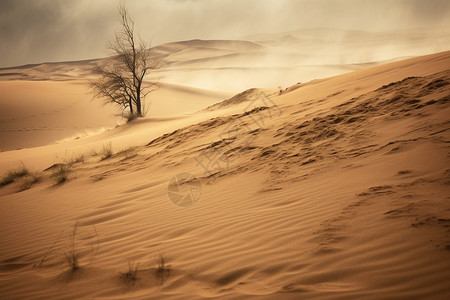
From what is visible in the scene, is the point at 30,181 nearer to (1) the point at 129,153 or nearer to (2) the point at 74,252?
(1) the point at 129,153

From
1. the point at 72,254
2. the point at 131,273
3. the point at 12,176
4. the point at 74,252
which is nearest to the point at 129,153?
the point at 12,176

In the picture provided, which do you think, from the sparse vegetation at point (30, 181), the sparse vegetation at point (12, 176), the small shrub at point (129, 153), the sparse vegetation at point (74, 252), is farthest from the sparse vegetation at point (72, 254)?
the sparse vegetation at point (12, 176)

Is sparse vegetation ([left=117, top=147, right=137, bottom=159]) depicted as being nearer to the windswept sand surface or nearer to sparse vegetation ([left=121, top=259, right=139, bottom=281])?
the windswept sand surface

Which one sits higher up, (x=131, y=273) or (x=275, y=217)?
(x=275, y=217)

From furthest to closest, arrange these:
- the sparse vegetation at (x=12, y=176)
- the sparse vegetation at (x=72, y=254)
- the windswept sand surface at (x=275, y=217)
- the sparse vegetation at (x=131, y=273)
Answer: the sparse vegetation at (x=12, y=176)
the sparse vegetation at (x=72, y=254)
the sparse vegetation at (x=131, y=273)
the windswept sand surface at (x=275, y=217)

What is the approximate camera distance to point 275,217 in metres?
2.96

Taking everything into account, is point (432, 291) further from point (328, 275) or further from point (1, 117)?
point (1, 117)

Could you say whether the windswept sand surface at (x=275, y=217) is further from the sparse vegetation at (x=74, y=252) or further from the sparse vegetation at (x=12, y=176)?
the sparse vegetation at (x=12, y=176)

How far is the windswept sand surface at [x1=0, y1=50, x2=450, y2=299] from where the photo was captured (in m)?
1.99

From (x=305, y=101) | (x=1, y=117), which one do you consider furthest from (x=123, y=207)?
(x=1, y=117)

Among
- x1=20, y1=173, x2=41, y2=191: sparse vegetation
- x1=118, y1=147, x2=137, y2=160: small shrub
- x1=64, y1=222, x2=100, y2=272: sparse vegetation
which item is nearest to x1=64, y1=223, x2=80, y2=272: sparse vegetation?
x1=64, y1=222, x2=100, y2=272: sparse vegetation

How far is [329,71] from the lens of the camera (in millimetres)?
48500

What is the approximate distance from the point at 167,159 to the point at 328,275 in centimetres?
499

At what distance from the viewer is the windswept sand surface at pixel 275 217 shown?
6.54 feet
